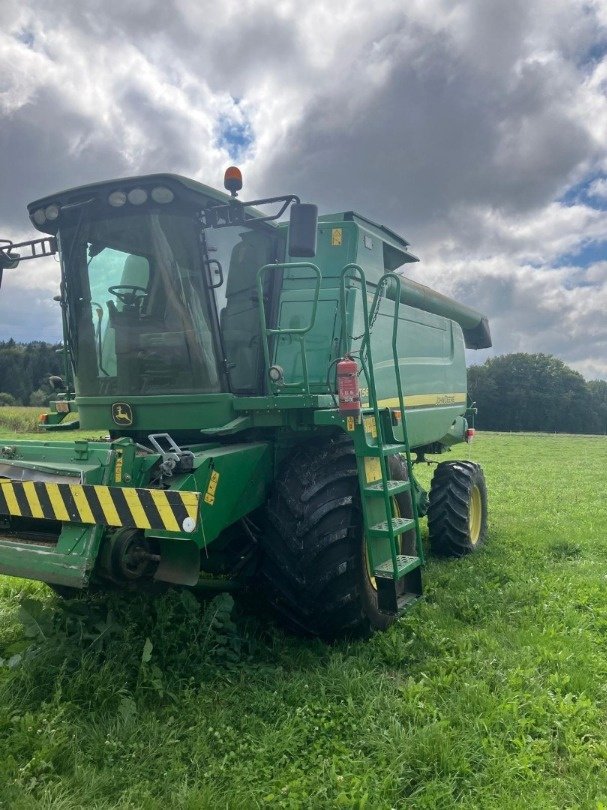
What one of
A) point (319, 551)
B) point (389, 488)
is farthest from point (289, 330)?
point (319, 551)

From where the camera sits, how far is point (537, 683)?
12.2 feet

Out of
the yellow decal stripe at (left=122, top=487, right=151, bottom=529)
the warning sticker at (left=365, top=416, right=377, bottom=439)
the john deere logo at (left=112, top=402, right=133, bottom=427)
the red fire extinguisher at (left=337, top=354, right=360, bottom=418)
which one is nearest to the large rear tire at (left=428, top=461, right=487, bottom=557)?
the warning sticker at (left=365, top=416, right=377, bottom=439)

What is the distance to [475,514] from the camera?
7430 millimetres

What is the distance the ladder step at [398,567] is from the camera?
157 inches

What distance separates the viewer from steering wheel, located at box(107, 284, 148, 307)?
13.9ft

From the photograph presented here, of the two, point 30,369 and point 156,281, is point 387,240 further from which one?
point 30,369

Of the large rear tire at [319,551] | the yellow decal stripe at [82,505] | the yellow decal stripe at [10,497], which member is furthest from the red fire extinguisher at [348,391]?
the yellow decal stripe at [10,497]

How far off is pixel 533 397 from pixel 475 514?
46053 mm

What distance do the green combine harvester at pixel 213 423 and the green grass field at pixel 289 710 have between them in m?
0.29

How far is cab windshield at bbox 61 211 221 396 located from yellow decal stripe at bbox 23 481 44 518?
996 mm

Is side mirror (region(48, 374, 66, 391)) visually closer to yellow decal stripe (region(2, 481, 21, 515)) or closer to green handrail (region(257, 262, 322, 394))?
yellow decal stripe (region(2, 481, 21, 515))

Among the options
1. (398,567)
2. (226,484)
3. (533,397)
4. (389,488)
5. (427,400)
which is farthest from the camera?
(533,397)

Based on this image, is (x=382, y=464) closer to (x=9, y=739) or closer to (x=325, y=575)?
(x=325, y=575)

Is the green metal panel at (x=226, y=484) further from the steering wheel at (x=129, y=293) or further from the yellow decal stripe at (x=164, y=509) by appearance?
the steering wheel at (x=129, y=293)
